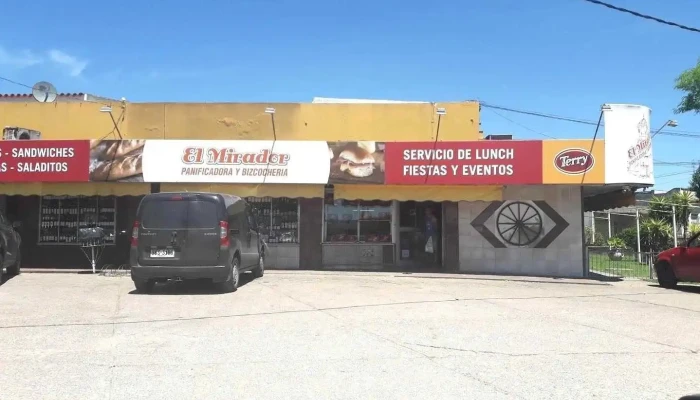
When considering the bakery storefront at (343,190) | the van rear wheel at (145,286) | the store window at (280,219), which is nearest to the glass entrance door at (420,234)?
the bakery storefront at (343,190)

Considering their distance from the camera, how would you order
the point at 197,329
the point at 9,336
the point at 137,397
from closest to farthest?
the point at 137,397
the point at 9,336
the point at 197,329

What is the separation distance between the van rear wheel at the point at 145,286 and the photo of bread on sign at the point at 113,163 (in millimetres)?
4894

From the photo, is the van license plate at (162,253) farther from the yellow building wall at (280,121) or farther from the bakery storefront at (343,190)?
the yellow building wall at (280,121)

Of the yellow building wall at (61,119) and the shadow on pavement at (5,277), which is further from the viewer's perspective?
the yellow building wall at (61,119)

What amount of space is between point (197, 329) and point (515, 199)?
39.2 ft

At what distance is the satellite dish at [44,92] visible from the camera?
19578 mm

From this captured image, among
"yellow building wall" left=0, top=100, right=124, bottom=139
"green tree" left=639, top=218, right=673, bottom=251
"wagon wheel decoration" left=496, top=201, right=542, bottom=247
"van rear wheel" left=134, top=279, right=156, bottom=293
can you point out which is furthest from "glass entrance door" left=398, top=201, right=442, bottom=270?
"green tree" left=639, top=218, right=673, bottom=251

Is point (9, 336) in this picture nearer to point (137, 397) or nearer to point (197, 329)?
point (197, 329)

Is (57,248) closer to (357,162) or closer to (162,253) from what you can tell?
(162,253)

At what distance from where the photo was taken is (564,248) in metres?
17.9

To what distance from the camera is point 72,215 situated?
61.6ft

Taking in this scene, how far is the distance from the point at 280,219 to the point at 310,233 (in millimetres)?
1053

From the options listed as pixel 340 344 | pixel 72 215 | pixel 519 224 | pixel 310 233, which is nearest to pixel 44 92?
pixel 72 215

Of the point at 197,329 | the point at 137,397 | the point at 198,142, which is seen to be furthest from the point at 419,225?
the point at 137,397
